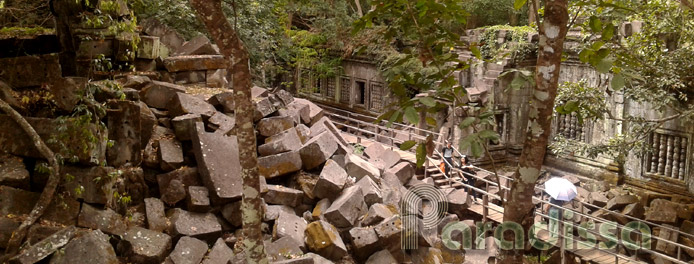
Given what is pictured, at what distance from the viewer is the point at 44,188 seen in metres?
6.11

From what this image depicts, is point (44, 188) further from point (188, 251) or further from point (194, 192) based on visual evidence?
point (194, 192)

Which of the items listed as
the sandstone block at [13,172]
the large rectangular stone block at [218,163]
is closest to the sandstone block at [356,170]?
the large rectangular stone block at [218,163]

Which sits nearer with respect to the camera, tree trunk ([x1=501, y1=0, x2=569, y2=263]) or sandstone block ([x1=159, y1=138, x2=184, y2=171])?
tree trunk ([x1=501, y1=0, x2=569, y2=263])

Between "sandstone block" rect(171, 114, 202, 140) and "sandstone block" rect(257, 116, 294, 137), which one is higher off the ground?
"sandstone block" rect(171, 114, 202, 140)

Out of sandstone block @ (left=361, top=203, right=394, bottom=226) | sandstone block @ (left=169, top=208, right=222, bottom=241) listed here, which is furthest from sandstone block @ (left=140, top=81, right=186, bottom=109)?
sandstone block @ (left=361, top=203, right=394, bottom=226)

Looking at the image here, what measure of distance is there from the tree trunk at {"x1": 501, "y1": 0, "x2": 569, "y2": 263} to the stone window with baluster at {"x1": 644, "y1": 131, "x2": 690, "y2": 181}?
11259mm

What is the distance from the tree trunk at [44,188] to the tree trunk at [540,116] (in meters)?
4.68

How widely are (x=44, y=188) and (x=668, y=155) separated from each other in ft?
43.9

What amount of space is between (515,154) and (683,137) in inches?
204

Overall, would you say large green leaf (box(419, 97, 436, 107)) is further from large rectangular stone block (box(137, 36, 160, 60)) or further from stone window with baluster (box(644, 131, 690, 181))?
stone window with baluster (box(644, 131, 690, 181))

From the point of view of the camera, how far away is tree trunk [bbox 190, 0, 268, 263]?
5.05 metres

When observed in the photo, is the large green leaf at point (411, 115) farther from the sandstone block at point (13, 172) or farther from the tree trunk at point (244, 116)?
the sandstone block at point (13, 172)

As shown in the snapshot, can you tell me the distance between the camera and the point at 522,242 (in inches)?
143

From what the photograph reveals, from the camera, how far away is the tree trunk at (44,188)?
5.63 metres
